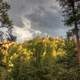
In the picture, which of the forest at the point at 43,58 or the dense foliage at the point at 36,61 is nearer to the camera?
the forest at the point at 43,58

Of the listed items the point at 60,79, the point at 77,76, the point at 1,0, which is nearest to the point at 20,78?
the point at 60,79

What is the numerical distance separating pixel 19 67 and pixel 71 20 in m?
32.3

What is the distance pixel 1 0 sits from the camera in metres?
31.8

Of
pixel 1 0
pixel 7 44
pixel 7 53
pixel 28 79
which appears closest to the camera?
pixel 1 0

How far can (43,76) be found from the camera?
6581 cm

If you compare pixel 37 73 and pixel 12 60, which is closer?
pixel 37 73

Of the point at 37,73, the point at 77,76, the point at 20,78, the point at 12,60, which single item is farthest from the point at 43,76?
the point at 77,76

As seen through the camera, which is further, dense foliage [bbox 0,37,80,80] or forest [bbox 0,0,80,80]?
dense foliage [bbox 0,37,80,80]

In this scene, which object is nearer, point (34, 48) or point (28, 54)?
point (28, 54)

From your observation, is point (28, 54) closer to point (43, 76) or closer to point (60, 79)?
point (43, 76)

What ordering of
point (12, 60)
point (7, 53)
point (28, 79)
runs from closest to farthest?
1. point (28, 79)
2. point (12, 60)
3. point (7, 53)

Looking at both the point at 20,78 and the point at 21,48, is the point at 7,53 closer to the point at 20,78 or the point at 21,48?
the point at 21,48

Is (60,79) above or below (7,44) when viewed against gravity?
below

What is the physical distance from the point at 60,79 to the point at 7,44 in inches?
2394
